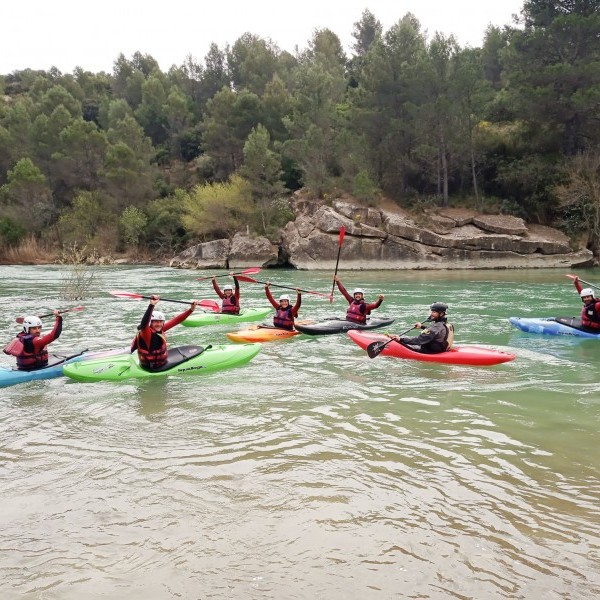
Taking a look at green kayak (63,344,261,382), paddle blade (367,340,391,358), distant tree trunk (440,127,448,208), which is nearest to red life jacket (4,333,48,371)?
green kayak (63,344,261,382)

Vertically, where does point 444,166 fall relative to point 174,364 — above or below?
above

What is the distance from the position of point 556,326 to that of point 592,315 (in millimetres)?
686

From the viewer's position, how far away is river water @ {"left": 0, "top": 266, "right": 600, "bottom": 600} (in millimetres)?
3020

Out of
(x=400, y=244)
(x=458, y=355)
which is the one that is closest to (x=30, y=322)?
(x=458, y=355)

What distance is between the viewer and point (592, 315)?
980 cm

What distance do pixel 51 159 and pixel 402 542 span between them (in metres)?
46.7

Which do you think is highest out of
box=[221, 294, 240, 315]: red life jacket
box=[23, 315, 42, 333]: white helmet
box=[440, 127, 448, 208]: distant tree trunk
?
box=[440, 127, 448, 208]: distant tree trunk

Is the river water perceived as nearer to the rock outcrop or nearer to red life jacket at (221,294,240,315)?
red life jacket at (221,294,240,315)

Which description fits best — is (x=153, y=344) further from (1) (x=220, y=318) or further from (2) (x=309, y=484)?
(1) (x=220, y=318)

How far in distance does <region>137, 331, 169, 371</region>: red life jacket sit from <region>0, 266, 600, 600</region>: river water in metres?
0.35

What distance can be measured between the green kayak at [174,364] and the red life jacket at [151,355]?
0.25 feet

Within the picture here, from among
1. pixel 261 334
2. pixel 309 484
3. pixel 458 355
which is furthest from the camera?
pixel 261 334

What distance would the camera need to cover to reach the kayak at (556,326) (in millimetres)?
9891

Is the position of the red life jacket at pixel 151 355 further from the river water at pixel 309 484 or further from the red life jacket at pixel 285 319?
the red life jacket at pixel 285 319
